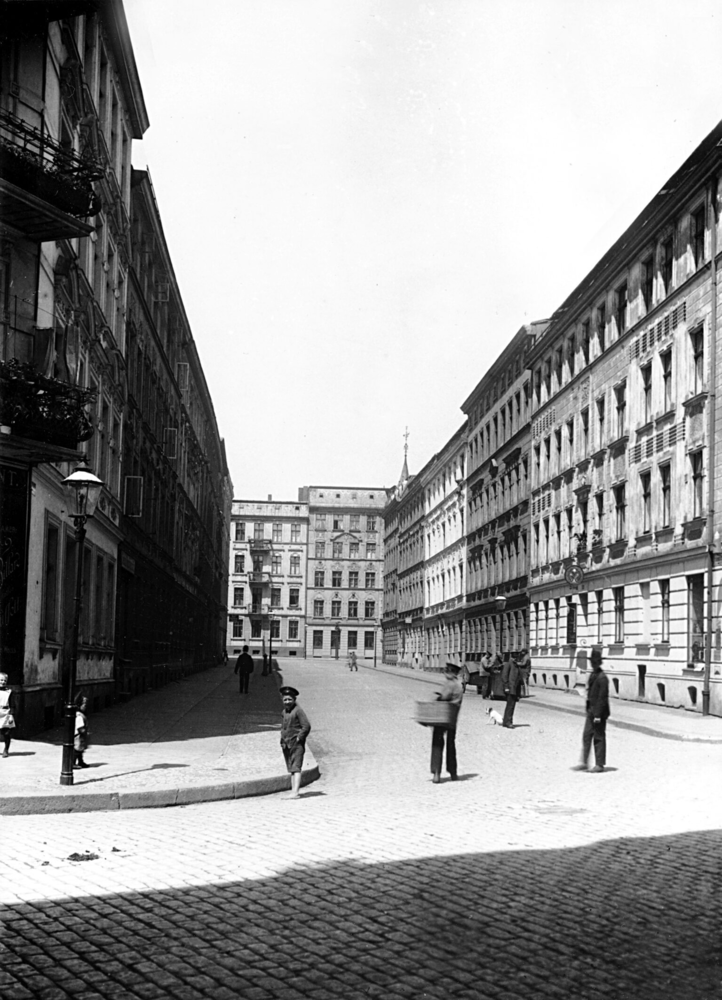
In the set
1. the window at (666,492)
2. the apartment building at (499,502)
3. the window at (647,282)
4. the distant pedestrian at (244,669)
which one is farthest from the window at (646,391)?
the distant pedestrian at (244,669)

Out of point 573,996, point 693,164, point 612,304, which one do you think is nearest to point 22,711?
point 573,996

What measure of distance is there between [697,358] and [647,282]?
18.7ft

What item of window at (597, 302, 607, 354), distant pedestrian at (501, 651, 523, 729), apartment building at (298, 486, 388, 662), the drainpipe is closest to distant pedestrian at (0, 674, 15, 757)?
distant pedestrian at (501, 651, 523, 729)

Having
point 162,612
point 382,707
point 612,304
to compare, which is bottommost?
point 382,707

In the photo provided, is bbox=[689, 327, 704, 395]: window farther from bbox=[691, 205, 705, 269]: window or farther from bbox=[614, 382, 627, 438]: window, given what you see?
bbox=[614, 382, 627, 438]: window

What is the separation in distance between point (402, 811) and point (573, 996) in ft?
21.2

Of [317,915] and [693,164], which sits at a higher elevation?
[693,164]

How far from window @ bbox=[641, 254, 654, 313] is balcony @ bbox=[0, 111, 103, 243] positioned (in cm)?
2132

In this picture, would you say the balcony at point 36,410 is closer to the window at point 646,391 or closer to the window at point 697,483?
the window at point 697,483

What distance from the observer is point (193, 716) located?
2633 centimetres

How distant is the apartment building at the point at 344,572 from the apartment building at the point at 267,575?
1.12m

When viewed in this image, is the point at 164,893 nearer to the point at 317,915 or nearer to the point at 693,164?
the point at 317,915

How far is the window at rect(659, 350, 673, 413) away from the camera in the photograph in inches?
1288

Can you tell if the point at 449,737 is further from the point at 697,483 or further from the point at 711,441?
the point at 697,483
